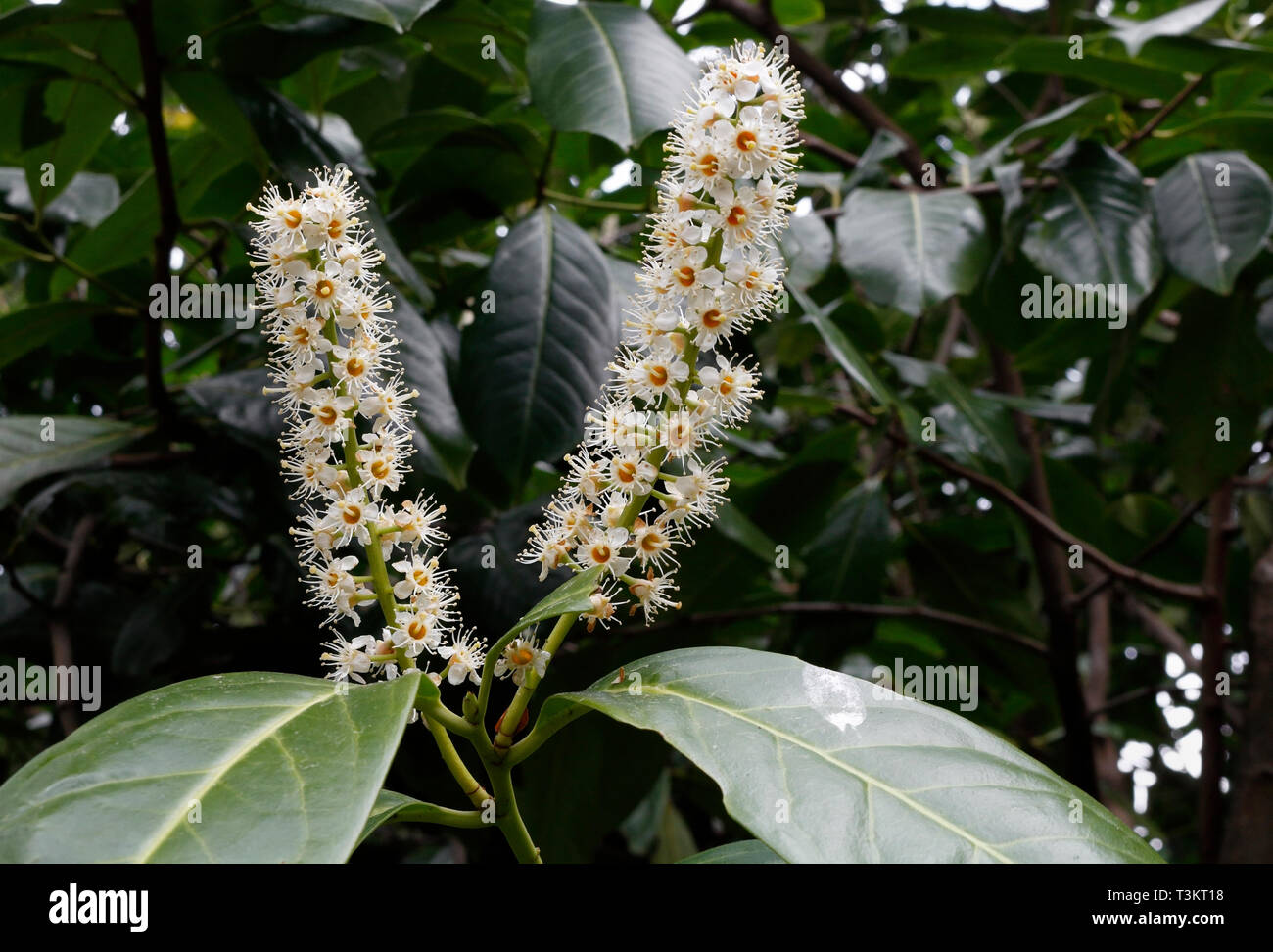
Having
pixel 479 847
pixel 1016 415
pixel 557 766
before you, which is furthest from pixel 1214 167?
pixel 479 847

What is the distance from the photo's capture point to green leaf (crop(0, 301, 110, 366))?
1.86m

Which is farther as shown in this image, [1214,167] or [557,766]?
[557,766]

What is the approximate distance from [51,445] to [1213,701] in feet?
7.85

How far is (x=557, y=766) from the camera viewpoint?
2.09 meters

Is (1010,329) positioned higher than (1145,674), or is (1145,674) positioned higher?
(1010,329)

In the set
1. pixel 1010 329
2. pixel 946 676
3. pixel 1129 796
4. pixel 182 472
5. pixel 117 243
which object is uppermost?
pixel 117 243

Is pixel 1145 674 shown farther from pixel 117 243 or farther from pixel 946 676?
pixel 117 243

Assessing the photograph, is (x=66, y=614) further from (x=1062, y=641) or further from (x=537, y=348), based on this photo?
(x=1062, y=641)

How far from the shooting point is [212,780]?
28.9 inches

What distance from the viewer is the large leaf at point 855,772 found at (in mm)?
775

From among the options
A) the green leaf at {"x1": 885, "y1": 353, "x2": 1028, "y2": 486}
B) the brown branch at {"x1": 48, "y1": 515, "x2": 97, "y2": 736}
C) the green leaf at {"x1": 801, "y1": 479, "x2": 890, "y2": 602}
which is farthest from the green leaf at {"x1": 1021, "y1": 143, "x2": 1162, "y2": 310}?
the brown branch at {"x1": 48, "y1": 515, "x2": 97, "y2": 736}

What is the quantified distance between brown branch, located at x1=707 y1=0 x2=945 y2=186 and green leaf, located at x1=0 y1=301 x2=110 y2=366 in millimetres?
1362

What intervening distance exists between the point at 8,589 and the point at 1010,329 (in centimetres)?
216

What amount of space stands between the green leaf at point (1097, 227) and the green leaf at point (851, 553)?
0.70m
